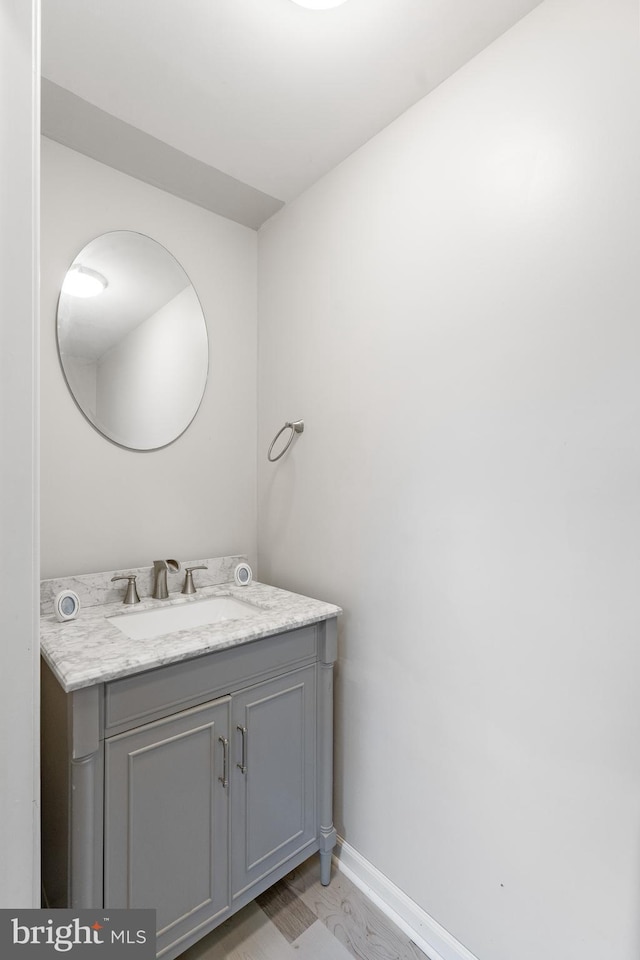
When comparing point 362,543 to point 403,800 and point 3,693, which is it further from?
point 3,693

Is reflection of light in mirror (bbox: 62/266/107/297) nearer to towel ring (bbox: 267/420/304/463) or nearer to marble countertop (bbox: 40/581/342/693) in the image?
towel ring (bbox: 267/420/304/463)

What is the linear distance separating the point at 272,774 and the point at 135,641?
60 centimetres

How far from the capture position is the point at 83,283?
158cm

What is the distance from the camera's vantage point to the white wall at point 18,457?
0.58 meters

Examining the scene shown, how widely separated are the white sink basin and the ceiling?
5.16 ft

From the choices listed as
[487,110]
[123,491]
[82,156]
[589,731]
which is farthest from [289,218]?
[589,731]

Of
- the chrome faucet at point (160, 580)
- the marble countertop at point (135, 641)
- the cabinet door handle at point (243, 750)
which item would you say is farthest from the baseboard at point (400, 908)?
the chrome faucet at point (160, 580)

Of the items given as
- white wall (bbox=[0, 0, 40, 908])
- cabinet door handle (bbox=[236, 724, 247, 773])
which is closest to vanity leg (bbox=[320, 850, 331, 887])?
cabinet door handle (bbox=[236, 724, 247, 773])

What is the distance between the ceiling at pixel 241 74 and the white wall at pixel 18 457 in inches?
29.6

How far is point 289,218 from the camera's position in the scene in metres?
1.88

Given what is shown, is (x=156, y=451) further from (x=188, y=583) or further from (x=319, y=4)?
(x=319, y=4)

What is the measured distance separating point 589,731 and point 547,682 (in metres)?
0.12

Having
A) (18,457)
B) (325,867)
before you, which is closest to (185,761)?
(325,867)

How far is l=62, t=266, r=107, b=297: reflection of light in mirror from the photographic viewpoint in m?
1.55
